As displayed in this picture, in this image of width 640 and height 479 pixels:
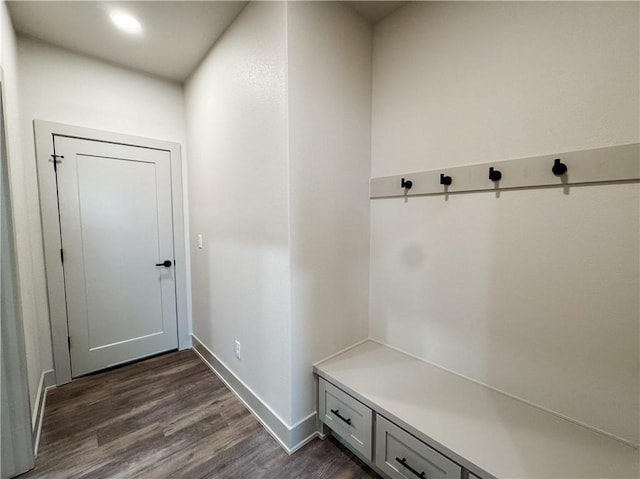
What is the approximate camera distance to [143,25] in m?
1.83

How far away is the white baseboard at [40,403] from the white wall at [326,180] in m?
1.55

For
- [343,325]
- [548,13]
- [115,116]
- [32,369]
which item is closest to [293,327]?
[343,325]

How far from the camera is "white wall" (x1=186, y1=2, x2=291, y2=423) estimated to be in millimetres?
1493

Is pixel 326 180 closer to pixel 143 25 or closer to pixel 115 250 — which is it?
pixel 143 25

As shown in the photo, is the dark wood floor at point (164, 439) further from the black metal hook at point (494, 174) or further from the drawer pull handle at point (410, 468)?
the black metal hook at point (494, 174)

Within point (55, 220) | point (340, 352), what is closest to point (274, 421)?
point (340, 352)

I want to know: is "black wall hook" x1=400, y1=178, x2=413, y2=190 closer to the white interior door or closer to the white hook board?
the white hook board

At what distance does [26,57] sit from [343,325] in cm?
302

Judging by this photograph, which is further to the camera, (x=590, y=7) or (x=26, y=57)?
(x=26, y=57)

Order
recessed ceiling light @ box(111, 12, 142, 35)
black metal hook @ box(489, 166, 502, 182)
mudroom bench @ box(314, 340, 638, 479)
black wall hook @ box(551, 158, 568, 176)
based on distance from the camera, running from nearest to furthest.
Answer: mudroom bench @ box(314, 340, 638, 479), black wall hook @ box(551, 158, 568, 176), black metal hook @ box(489, 166, 502, 182), recessed ceiling light @ box(111, 12, 142, 35)

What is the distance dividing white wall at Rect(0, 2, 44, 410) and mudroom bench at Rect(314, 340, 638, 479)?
1837 millimetres

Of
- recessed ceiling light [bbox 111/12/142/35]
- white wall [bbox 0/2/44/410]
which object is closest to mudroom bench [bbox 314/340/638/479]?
white wall [bbox 0/2/44/410]

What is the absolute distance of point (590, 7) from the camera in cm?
105

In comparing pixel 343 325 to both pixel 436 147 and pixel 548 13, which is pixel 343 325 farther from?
pixel 548 13
